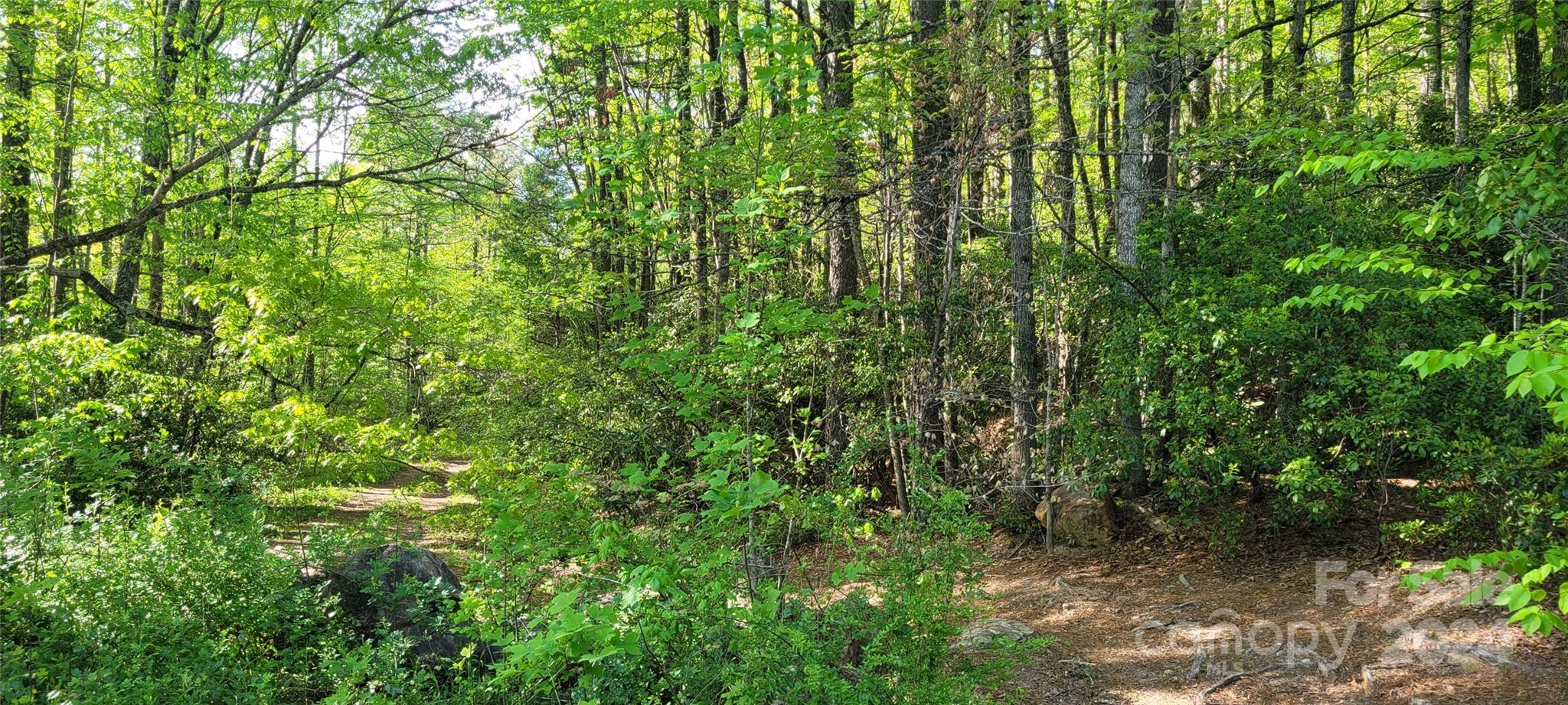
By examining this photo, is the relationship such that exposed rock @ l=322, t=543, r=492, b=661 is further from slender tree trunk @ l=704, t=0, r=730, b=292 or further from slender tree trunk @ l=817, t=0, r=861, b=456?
slender tree trunk @ l=817, t=0, r=861, b=456

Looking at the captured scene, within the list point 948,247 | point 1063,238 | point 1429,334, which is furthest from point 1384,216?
point 948,247

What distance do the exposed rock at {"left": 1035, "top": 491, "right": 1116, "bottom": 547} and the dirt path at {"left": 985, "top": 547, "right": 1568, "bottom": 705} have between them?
61 centimetres

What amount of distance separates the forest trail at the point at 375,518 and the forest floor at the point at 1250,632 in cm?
9

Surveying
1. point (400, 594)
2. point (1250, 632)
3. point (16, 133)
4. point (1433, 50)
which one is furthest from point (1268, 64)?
point (16, 133)

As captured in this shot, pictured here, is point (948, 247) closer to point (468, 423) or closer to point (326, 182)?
point (326, 182)

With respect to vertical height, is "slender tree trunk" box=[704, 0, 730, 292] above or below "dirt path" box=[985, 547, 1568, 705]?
above

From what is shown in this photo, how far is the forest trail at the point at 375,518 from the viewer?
5.77m

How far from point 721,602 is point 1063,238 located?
602 centimetres

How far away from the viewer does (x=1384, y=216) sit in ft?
22.1

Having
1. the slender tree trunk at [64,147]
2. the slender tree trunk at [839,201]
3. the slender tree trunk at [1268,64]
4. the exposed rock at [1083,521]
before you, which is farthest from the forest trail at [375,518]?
the slender tree trunk at [1268,64]

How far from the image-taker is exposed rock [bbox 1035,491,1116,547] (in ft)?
25.3

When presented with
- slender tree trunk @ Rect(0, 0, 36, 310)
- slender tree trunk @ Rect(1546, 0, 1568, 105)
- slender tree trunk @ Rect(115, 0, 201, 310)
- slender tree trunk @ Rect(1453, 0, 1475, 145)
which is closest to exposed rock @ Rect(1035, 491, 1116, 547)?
slender tree trunk @ Rect(1453, 0, 1475, 145)

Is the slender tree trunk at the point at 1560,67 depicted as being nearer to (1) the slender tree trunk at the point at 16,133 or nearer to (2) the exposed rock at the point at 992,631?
(2) the exposed rock at the point at 992,631

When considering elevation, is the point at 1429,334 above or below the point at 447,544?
above
